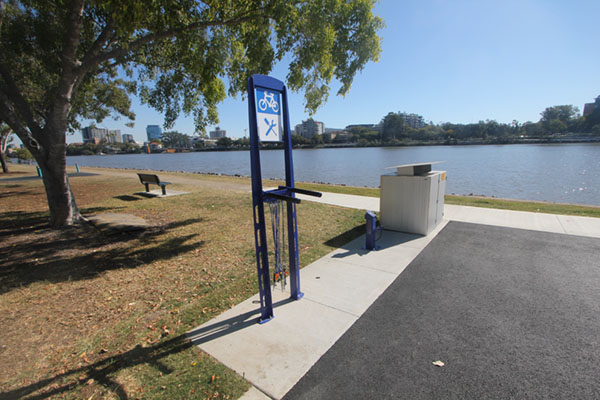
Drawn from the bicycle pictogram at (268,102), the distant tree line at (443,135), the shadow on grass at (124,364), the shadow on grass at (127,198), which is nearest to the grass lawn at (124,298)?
the shadow on grass at (124,364)

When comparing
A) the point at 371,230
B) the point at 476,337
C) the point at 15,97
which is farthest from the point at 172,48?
the point at 476,337

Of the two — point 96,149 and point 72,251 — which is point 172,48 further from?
point 96,149

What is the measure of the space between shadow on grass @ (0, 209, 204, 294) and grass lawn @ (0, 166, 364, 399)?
2 cm

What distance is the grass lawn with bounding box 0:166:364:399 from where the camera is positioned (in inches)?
104

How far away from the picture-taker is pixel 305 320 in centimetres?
354

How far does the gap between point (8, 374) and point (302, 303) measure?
3.09 metres

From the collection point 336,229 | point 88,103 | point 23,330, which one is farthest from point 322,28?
point 88,103

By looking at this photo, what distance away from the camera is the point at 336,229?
24.0 feet

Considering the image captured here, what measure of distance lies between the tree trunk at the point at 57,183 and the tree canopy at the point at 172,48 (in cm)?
2

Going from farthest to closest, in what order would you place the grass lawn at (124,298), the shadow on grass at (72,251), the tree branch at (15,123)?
the tree branch at (15,123), the shadow on grass at (72,251), the grass lawn at (124,298)

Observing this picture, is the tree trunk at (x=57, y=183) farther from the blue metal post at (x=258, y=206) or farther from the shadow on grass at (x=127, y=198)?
the blue metal post at (x=258, y=206)

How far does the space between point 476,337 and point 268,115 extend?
345cm

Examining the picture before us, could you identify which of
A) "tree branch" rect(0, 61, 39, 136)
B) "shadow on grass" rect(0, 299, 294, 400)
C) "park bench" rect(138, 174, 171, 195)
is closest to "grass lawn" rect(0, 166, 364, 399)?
"shadow on grass" rect(0, 299, 294, 400)

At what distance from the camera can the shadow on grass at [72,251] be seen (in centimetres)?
480
